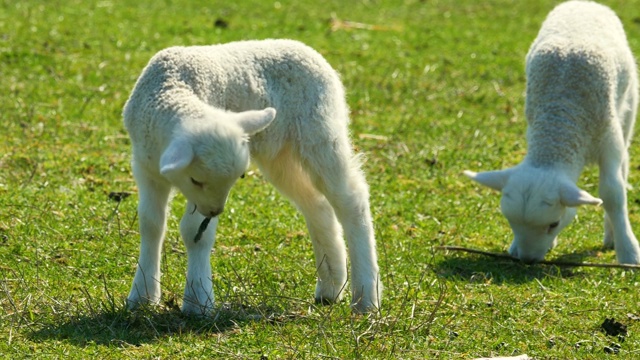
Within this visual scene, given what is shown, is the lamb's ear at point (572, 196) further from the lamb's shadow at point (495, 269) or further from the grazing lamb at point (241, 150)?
the grazing lamb at point (241, 150)

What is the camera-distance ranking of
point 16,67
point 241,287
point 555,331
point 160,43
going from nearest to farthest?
point 555,331, point 241,287, point 16,67, point 160,43

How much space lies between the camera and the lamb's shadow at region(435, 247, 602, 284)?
27.8ft

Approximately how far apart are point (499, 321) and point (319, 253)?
1328 millimetres

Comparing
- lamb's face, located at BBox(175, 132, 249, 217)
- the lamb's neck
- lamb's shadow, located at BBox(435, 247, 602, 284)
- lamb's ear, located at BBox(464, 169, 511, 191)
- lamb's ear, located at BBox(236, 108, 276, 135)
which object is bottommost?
lamb's shadow, located at BBox(435, 247, 602, 284)

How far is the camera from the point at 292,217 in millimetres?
9672

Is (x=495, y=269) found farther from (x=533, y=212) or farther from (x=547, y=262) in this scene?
(x=533, y=212)

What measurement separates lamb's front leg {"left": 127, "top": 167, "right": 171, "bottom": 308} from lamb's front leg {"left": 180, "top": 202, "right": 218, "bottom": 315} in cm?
16

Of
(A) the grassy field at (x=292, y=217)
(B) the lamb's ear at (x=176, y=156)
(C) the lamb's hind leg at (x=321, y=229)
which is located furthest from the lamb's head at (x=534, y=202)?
(B) the lamb's ear at (x=176, y=156)

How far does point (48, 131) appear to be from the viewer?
1148cm

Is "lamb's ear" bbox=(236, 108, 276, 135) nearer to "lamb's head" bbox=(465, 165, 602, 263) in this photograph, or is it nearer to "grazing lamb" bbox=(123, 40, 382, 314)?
"grazing lamb" bbox=(123, 40, 382, 314)

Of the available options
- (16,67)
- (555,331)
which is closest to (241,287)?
(555,331)

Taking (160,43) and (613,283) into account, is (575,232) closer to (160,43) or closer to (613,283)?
(613,283)

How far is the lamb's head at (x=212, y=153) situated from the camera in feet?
20.5

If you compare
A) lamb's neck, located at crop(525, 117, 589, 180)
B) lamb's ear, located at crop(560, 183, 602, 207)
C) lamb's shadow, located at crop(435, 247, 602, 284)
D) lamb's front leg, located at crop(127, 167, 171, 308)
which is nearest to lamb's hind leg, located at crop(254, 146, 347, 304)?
lamb's front leg, located at crop(127, 167, 171, 308)
